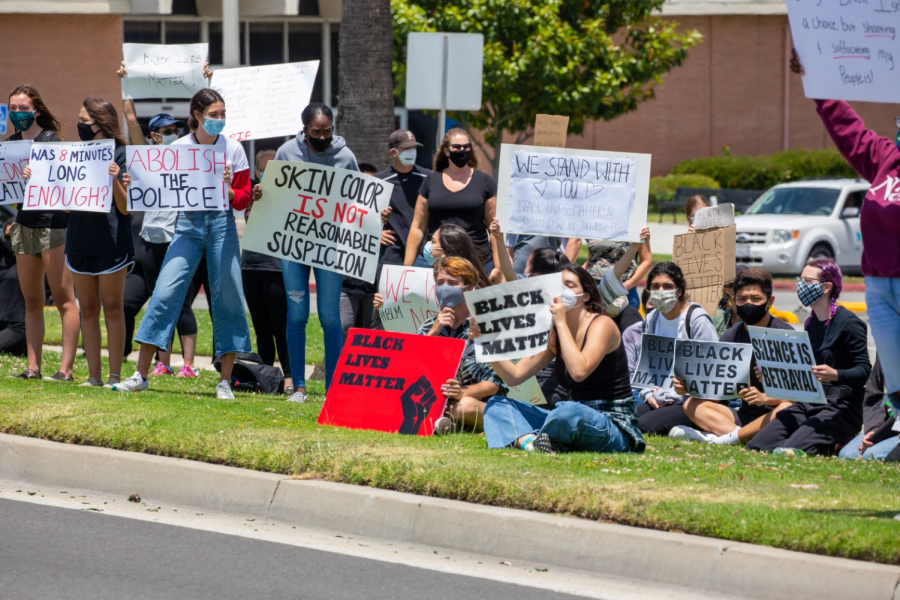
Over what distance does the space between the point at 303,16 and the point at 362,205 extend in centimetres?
2250

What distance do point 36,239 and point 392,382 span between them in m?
3.37

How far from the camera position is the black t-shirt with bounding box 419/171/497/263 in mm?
9219

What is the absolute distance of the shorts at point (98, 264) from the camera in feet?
29.4

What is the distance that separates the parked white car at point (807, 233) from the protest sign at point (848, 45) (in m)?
Result: 17.6

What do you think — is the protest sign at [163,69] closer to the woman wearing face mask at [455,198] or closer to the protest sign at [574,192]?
the woman wearing face mask at [455,198]

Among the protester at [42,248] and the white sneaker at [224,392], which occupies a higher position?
the protester at [42,248]

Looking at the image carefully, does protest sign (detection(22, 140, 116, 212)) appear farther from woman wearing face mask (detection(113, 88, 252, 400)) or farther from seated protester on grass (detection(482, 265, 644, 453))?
seated protester on grass (detection(482, 265, 644, 453))

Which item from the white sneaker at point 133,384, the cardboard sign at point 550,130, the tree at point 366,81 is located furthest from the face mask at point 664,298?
the tree at point 366,81

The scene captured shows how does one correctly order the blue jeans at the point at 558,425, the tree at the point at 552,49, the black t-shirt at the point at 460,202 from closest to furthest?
the blue jeans at the point at 558,425, the black t-shirt at the point at 460,202, the tree at the point at 552,49

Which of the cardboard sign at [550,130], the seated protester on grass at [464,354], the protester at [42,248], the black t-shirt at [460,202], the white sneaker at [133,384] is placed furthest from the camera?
the cardboard sign at [550,130]

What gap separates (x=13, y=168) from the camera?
9617 mm

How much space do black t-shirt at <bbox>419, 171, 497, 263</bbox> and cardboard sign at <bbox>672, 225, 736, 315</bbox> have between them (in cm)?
152

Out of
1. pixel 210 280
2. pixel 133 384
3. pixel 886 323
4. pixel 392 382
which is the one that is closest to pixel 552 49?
pixel 210 280

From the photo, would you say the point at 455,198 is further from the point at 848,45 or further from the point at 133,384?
the point at 848,45
